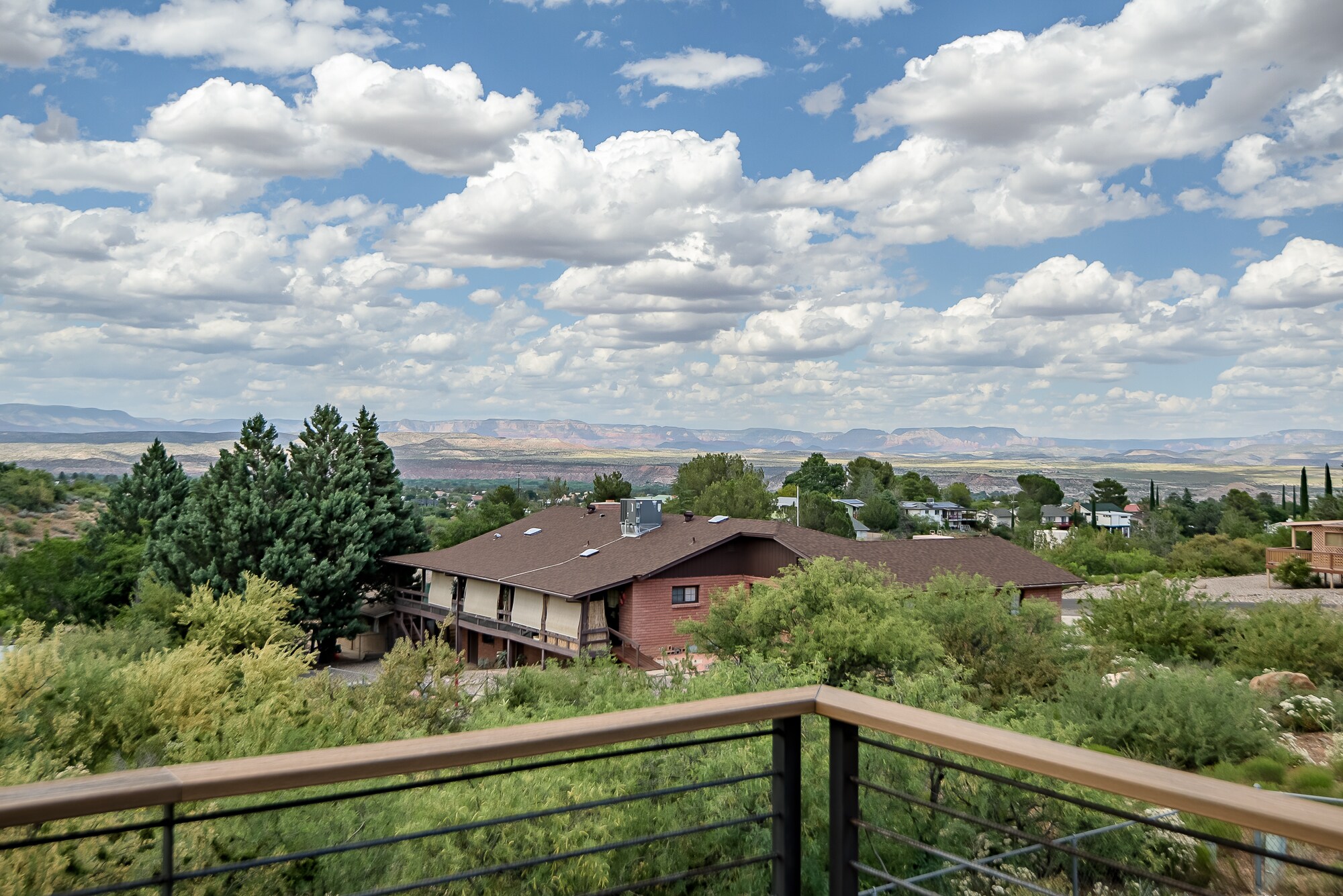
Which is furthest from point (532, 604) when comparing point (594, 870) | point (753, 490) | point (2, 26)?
point (753, 490)

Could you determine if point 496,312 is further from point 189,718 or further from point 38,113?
point 189,718

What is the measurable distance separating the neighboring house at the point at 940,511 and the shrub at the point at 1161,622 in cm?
6515

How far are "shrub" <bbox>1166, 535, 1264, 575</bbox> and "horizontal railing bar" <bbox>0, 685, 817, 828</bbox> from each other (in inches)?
1785

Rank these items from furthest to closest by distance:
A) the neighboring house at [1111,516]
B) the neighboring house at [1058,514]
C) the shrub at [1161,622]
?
the neighboring house at [1058,514]
the neighboring house at [1111,516]
the shrub at [1161,622]

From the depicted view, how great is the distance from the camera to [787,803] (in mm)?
2162

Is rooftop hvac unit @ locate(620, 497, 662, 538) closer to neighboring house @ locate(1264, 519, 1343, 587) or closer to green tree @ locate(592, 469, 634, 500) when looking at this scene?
neighboring house @ locate(1264, 519, 1343, 587)

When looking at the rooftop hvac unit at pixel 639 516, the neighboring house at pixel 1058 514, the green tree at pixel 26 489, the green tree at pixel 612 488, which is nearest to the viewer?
the rooftop hvac unit at pixel 639 516

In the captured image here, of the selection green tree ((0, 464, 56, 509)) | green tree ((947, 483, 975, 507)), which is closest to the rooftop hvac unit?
green tree ((0, 464, 56, 509))

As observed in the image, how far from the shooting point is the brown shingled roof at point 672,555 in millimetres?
27797

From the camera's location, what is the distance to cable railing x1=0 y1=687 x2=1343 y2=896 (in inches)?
60.4

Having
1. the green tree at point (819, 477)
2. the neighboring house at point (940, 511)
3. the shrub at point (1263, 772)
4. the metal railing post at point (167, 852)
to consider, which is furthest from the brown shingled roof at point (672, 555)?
the green tree at point (819, 477)

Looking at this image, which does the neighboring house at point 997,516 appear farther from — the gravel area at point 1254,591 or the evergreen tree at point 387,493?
the evergreen tree at point 387,493

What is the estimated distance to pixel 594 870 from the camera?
18.4 ft

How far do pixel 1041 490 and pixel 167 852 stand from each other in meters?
107
